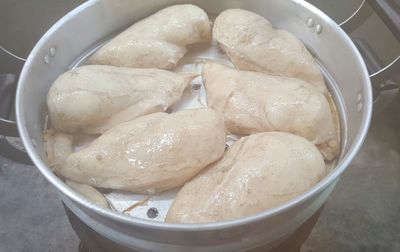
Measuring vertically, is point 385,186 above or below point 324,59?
below

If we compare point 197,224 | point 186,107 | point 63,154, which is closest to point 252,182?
point 197,224

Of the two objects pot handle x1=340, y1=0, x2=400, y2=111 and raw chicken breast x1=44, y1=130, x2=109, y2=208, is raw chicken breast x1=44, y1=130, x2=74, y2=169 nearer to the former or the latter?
raw chicken breast x1=44, y1=130, x2=109, y2=208

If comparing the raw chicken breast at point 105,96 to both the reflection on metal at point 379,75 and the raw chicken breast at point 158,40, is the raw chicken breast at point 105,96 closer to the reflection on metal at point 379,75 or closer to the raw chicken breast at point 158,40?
the raw chicken breast at point 158,40

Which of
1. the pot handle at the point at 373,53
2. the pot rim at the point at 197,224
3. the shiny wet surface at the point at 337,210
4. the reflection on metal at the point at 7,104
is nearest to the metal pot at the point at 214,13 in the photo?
the pot rim at the point at 197,224

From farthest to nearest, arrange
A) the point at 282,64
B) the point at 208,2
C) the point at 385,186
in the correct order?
the point at 385,186, the point at 208,2, the point at 282,64

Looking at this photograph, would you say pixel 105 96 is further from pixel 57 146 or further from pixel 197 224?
pixel 197 224

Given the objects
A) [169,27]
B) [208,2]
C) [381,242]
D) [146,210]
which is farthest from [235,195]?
[381,242]

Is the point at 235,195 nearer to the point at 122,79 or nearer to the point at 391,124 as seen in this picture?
the point at 122,79
